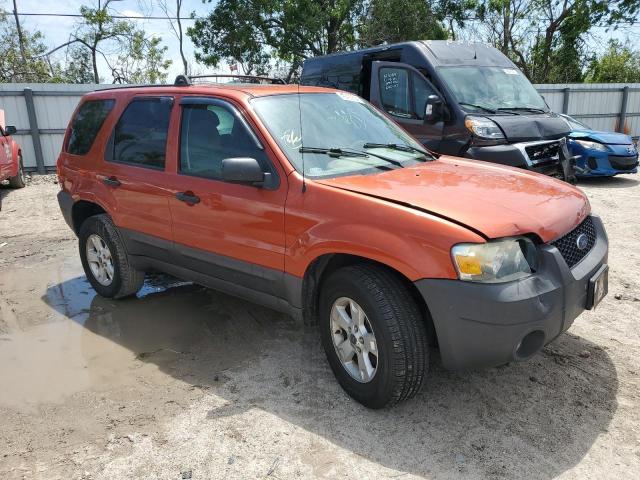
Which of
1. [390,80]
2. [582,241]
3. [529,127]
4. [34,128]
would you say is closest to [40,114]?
[34,128]

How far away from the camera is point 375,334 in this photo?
9.55ft

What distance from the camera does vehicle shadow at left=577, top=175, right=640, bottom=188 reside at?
987 cm

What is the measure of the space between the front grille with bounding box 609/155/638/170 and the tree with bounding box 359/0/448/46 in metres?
12.3

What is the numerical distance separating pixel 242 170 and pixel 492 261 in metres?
1.49

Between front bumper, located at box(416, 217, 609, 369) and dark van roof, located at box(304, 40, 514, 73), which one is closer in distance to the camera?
front bumper, located at box(416, 217, 609, 369)

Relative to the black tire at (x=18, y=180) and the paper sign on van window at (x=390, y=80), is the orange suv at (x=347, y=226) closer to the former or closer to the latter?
the paper sign on van window at (x=390, y=80)

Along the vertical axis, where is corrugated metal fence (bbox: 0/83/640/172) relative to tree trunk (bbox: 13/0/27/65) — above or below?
below

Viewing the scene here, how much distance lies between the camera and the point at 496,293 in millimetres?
2588

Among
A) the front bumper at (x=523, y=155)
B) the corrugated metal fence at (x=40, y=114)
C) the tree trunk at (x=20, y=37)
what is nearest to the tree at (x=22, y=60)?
the tree trunk at (x=20, y=37)

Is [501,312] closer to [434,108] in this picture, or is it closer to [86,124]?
[86,124]

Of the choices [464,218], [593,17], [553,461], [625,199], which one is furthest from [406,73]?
[593,17]

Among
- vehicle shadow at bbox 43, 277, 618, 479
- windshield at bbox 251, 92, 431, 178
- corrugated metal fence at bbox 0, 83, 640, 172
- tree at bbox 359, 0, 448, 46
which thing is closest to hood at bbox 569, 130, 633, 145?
windshield at bbox 251, 92, 431, 178

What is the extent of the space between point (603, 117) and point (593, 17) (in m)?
7.29

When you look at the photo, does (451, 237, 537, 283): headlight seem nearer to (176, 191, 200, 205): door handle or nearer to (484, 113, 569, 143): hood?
(176, 191, 200, 205): door handle
